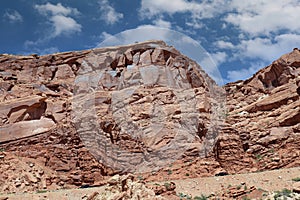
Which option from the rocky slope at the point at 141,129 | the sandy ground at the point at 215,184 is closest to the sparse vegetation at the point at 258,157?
the rocky slope at the point at 141,129

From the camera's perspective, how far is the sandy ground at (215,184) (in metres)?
25.3

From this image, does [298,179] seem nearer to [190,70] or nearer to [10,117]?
[190,70]

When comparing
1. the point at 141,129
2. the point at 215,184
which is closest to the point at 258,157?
the point at 215,184

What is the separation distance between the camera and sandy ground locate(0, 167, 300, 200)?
83.0 ft

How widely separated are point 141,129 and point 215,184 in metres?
8.12

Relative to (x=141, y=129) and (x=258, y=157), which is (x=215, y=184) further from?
(x=141, y=129)

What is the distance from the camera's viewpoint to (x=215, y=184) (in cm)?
2670

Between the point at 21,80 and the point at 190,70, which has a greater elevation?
the point at 21,80

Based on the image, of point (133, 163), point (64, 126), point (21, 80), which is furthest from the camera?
point (21, 80)

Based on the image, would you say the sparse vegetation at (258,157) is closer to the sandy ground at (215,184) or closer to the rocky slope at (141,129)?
the rocky slope at (141,129)

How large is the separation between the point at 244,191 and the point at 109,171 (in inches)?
461

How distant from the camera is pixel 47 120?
118ft

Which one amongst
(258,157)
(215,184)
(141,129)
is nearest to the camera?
(215,184)

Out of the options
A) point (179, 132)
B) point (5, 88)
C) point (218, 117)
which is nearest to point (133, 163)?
point (179, 132)
